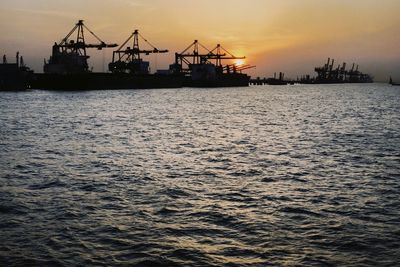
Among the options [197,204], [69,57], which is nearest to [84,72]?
[69,57]

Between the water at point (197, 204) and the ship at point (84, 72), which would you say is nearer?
the water at point (197, 204)

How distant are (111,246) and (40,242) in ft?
5.94

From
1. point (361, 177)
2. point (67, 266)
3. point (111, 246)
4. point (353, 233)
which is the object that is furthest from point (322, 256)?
point (361, 177)

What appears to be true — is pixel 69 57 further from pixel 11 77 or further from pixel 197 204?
pixel 197 204

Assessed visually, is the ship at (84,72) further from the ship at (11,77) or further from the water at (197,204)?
the water at (197,204)

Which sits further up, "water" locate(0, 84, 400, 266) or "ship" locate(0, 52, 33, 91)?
"ship" locate(0, 52, 33, 91)

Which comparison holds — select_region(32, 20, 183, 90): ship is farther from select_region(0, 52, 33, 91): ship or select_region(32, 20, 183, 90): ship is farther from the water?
the water

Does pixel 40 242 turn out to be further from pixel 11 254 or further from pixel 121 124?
pixel 121 124

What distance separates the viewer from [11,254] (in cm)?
907

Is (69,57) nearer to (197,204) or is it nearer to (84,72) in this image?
(84,72)

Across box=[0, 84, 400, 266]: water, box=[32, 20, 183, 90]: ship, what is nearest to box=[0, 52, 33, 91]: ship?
box=[32, 20, 183, 90]: ship

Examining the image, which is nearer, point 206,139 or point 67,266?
point 67,266

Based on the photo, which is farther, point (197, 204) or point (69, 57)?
point (69, 57)

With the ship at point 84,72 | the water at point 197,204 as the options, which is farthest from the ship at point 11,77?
the water at point 197,204
